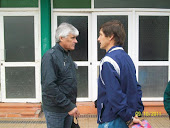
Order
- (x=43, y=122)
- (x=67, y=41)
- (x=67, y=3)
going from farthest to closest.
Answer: (x=67, y=3) < (x=43, y=122) < (x=67, y=41)

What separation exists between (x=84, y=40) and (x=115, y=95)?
334 centimetres

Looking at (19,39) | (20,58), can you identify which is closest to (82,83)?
(20,58)

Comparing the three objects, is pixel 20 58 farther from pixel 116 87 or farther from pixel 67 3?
pixel 116 87

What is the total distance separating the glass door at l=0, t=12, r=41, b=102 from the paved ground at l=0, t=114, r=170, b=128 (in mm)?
631

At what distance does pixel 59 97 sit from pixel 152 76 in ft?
11.3

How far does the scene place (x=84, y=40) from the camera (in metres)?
4.80

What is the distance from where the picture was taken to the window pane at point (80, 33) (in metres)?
4.75

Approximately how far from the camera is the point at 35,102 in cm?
488

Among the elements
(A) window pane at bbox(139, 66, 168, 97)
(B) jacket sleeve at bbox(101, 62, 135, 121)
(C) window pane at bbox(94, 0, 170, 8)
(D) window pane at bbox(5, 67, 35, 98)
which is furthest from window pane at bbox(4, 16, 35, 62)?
(B) jacket sleeve at bbox(101, 62, 135, 121)

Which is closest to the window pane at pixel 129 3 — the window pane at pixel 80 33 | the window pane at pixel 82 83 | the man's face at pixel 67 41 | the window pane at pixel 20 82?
the window pane at pixel 80 33

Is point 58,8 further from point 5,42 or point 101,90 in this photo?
point 101,90

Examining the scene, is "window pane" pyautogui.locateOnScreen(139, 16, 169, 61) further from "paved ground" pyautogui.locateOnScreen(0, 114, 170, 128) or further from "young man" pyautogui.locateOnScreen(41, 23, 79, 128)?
"young man" pyautogui.locateOnScreen(41, 23, 79, 128)

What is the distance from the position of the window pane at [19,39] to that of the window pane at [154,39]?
2825 millimetres

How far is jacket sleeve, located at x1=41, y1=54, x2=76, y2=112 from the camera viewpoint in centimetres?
208
